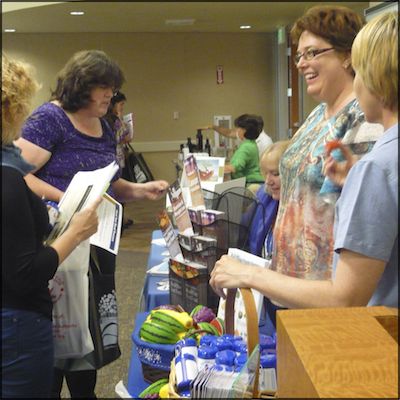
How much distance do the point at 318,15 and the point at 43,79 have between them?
33.2 feet

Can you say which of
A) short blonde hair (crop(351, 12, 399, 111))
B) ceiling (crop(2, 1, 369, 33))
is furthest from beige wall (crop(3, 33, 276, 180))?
short blonde hair (crop(351, 12, 399, 111))

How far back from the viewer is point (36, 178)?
94.8 inches

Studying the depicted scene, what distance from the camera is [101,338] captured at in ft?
7.35

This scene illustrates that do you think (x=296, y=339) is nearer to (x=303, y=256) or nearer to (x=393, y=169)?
A: (x=393, y=169)

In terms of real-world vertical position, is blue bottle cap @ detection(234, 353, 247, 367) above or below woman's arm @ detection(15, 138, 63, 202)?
below

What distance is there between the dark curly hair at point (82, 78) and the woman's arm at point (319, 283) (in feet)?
4.68

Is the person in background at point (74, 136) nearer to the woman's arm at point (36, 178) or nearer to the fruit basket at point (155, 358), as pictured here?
the woman's arm at point (36, 178)

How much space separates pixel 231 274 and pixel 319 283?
23 centimetres

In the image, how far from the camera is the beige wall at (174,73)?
11148 mm

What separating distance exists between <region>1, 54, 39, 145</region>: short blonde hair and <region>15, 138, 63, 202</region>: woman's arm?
0.72 metres

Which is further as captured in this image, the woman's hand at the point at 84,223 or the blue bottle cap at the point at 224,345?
the woman's hand at the point at 84,223

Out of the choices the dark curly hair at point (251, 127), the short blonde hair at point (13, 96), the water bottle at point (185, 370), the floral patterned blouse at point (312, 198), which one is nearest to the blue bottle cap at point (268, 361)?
the water bottle at point (185, 370)

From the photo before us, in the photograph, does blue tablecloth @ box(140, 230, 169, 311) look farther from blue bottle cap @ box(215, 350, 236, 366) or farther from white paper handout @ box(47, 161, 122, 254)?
blue bottle cap @ box(215, 350, 236, 366)

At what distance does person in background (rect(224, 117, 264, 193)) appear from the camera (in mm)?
5770
